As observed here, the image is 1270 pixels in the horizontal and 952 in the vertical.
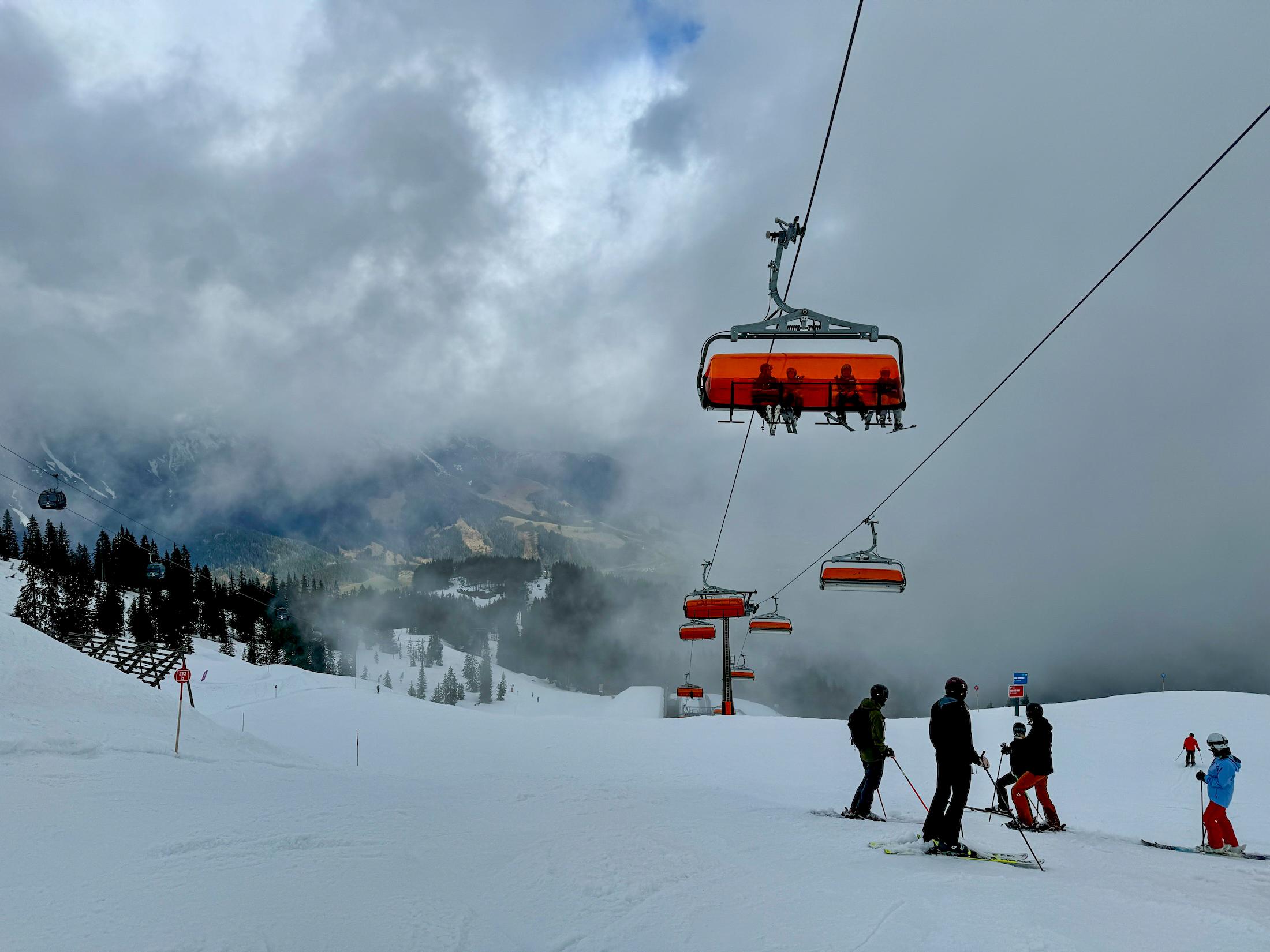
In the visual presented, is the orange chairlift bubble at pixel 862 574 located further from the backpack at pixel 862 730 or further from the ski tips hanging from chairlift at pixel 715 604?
the ski tips hanging from chairlift at pixel 715 604

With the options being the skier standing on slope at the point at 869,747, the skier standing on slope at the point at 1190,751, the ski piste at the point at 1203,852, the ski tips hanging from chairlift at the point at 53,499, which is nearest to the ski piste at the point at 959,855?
the skier standing on slope at the point at 869,747

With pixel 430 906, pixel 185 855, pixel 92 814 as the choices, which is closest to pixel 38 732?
pixel 92 814

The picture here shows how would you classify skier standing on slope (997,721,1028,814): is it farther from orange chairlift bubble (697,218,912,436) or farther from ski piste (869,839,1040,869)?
orange chairlift bubble (697,218,912,436)

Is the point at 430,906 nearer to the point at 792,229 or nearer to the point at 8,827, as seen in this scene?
the point at 8,827

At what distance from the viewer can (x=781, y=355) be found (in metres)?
8.77

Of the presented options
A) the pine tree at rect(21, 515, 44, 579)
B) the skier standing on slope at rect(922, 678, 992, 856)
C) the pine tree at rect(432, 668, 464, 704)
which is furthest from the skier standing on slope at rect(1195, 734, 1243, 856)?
the pine tree at rect(432, 668, 464, 704)

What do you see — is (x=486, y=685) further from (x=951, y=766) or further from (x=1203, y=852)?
(x=951, y=766)

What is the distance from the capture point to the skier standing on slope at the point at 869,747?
927cm

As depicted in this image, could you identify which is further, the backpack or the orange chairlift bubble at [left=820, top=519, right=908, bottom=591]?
the orange chairlift bubble at [left=820, top=519, right=908, bottom=591]

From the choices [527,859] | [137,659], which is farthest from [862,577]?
[137,659]

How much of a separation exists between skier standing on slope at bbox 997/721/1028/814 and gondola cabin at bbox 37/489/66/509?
146 feet

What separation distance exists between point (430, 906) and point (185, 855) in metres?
2.72

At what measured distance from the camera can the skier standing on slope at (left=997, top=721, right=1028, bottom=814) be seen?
977cm

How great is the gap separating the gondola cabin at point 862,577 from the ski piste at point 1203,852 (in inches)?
264
